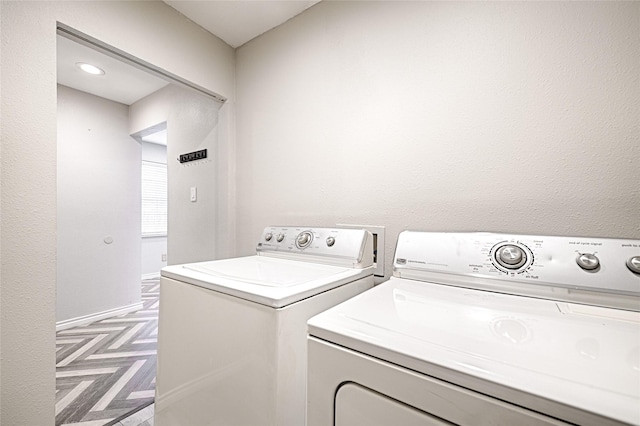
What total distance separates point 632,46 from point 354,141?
989 mm

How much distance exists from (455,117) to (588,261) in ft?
2.23

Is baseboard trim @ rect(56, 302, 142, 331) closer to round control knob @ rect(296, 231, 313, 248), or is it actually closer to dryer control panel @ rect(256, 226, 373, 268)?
dryer control panel @ rect(256, 226, 373, 268)

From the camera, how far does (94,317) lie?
9.29 ft

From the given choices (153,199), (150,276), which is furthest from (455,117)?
(150,276)

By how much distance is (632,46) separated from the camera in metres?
0.86

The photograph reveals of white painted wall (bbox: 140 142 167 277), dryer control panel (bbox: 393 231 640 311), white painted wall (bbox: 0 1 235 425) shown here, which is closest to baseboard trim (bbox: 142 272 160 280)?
white painted wall (bbox: 140 142 167 277)

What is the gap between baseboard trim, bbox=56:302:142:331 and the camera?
2637mm

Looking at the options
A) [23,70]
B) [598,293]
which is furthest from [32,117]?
[598,293]

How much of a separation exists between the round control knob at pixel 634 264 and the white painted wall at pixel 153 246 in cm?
513

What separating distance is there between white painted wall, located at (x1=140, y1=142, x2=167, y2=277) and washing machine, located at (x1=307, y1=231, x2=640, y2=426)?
4.63 m

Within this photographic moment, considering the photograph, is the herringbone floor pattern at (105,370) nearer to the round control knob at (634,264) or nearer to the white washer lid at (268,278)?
the white washer lid at (268,278)

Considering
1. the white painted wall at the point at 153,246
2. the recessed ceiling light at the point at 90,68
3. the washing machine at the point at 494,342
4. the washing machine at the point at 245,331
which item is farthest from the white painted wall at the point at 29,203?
the white painted wall at the point at 153,246

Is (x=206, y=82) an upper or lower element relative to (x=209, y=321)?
upper

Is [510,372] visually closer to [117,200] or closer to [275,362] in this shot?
[275,362]
